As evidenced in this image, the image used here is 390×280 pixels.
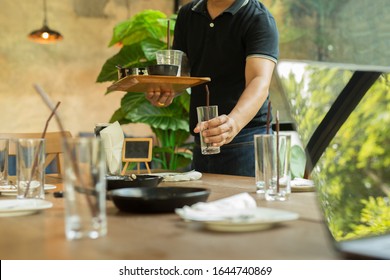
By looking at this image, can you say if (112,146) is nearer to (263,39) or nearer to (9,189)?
(9,189)

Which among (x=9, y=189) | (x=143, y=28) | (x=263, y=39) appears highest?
(x=143, y=28)

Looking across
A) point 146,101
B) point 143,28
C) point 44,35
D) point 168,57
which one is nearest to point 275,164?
point 168,57

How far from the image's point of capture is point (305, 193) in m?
1.33

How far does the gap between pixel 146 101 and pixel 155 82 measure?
2.41 metres

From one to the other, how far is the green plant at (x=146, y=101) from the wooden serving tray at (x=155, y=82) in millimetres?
2024

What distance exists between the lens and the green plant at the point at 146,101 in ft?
13.7

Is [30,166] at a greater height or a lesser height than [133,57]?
lesser

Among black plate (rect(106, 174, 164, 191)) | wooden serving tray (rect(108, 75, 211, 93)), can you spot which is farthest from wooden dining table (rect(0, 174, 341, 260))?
wooden serving tray (rect(108, 75, 211, 93))

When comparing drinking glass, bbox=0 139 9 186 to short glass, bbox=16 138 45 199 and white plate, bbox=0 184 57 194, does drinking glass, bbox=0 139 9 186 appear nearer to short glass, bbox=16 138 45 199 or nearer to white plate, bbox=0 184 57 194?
white plate, bbox=0 184 57 194

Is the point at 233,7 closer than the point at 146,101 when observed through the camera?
Yes

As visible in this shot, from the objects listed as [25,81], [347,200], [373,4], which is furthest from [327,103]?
[25,81]

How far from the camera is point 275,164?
1.19 meters

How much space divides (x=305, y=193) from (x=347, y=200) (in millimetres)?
546

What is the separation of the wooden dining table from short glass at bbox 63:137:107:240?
2cm
